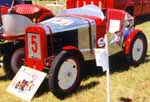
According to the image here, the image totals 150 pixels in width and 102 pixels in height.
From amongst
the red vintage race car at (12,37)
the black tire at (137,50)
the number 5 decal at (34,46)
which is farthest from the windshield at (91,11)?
the number 5 decal at (34,46)

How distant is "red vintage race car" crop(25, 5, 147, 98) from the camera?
631cm

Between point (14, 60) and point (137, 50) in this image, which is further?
point (137, 50)

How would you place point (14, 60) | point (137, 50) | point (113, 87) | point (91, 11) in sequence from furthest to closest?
point (137, 50), point (91, 11), point (14, 60), point (113, 87)

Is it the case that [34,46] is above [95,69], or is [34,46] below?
above

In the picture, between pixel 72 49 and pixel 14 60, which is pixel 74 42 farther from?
pixel 14 60

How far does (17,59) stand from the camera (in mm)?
7457

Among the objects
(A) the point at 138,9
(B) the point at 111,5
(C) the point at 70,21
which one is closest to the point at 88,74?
(C) the point at 70,21

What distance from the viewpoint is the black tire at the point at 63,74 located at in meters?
6.12

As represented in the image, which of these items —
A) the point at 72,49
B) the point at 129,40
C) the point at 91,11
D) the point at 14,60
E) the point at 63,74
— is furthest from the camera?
the point at 129,40

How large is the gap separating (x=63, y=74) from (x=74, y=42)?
2.83 ft

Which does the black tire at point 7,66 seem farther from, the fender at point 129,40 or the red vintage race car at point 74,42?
the fender at point 129,40

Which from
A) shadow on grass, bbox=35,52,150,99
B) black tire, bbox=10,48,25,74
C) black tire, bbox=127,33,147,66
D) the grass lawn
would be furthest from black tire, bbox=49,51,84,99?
black tire, bbox=127,33,147,66

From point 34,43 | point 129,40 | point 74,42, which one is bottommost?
point 129,40

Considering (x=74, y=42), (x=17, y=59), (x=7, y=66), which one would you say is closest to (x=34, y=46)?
(x=74, y=42)
